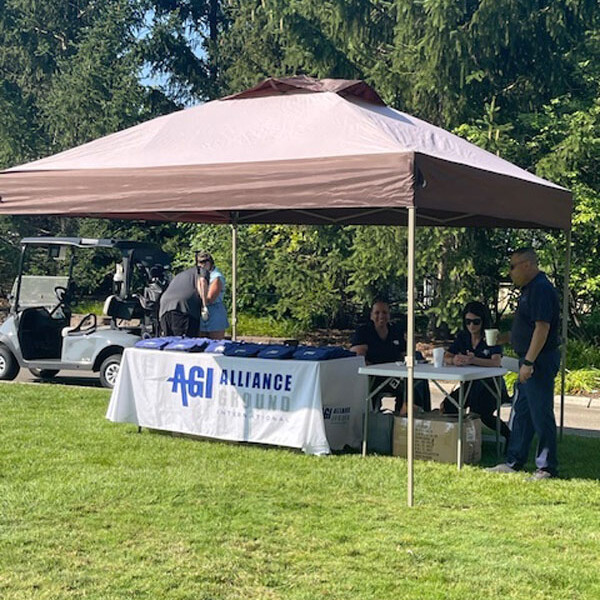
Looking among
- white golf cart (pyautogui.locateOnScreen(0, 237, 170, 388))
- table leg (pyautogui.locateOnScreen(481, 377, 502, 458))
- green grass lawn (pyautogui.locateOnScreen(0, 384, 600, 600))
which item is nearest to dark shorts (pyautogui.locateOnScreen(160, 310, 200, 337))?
white golf cart (pyautogui.locateOnScreen(0, 237, 170, 388))

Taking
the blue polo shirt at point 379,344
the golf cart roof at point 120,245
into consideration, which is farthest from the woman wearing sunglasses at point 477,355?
the golf cart roof at point 120,245

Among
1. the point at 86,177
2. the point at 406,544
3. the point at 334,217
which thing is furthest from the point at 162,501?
the point at 334,217

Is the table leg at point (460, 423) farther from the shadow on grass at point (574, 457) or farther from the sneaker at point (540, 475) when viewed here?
the sneaker at point (540, 475)

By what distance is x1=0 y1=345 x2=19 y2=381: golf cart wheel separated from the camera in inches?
458

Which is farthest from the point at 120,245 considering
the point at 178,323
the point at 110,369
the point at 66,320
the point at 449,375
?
the point at 449,375

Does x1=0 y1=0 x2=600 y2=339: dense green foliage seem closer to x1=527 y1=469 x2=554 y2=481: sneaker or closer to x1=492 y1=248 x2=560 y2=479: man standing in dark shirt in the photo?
x1=492 y1=248 x2=560 y2=479: man standing in dark shirt

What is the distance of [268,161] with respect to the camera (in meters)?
6.15

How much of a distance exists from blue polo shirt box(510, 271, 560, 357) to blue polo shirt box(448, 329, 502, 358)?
1.00 m

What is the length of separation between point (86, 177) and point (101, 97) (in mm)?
18676

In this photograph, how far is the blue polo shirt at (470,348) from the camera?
760cm

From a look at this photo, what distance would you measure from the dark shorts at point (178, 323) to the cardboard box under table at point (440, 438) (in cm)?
374

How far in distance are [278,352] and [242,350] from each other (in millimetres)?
360

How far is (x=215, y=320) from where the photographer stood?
10.9 metres

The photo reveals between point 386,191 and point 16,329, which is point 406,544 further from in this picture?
point 16,329
